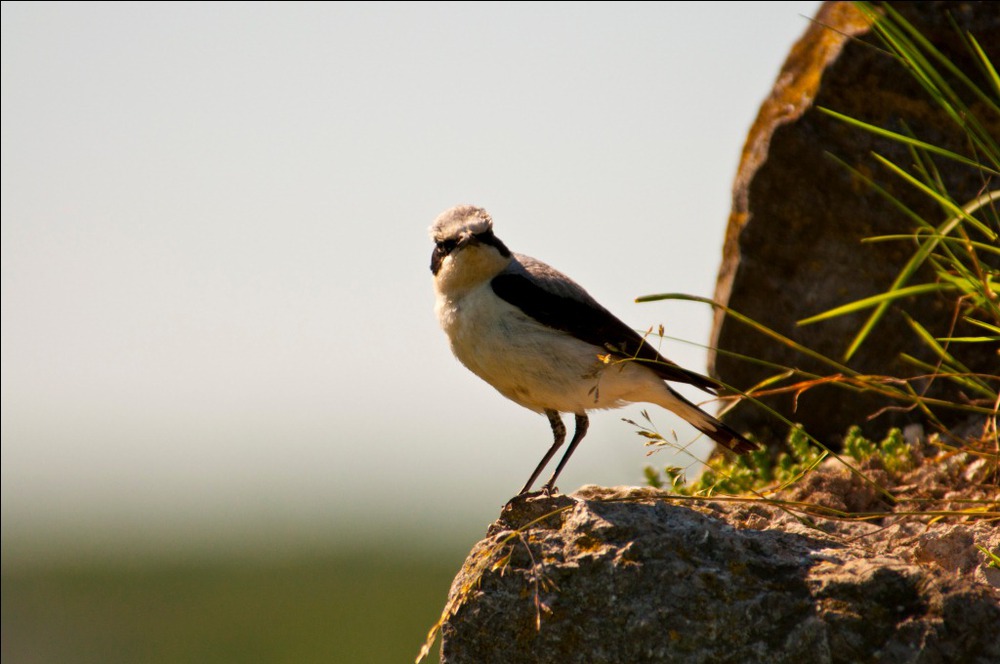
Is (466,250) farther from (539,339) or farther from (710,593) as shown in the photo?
(710,593)

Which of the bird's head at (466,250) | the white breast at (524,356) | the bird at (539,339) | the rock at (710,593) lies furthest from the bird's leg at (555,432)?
the rock at (710,593)

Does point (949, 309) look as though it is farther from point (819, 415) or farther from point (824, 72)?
point (824, 72)

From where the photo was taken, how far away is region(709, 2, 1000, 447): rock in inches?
276

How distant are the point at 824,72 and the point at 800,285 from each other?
1.50 m

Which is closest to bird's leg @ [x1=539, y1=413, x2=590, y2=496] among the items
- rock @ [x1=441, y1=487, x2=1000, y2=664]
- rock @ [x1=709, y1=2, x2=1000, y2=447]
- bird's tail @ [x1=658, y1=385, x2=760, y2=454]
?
bird's tail @ [x1=658, y1=385, x2=760, y2=454]

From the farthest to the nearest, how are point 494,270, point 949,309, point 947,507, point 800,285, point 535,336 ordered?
point 800,285
point 949,309
point 494,270
point 535,336
point 947,507

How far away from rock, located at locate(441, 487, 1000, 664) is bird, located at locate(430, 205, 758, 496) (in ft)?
4.09

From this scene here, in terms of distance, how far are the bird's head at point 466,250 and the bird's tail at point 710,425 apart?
1.29 m

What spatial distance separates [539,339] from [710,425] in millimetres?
1342

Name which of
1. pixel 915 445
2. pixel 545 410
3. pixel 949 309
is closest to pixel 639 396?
pixel 545 410

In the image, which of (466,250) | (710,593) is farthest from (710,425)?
(710,593)

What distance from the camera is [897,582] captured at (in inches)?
150

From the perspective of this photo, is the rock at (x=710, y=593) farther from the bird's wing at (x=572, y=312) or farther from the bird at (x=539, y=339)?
the bird's wing at (x=572, y=312)

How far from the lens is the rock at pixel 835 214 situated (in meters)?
7.00
